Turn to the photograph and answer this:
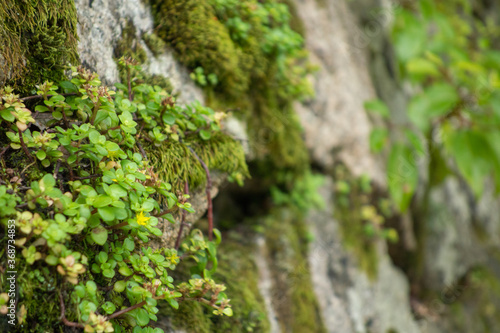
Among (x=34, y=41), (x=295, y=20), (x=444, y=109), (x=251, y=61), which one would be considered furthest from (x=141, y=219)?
(x=444, y=109)

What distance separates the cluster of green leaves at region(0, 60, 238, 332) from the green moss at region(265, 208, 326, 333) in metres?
1.03

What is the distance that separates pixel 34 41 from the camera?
1520 mm

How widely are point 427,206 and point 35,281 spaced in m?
3.86

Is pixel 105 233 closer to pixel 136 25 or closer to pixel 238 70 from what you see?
pixel 136 25

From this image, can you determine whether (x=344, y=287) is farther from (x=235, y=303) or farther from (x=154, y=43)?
(x=154, y=43)

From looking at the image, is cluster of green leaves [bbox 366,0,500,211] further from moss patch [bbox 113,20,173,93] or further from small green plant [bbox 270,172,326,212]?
moss patch [bbox 113,20,173,93]

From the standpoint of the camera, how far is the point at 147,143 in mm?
1662

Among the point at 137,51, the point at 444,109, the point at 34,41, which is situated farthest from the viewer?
the point at 444,109

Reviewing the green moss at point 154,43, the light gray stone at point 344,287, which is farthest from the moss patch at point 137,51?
the light gray stone at point 344,287

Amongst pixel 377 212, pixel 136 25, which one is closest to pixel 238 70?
pixel 136 25

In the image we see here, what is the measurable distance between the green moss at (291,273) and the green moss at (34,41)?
1723 mm

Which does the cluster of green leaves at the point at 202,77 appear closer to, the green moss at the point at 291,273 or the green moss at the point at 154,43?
the green moss at the point at 154,43

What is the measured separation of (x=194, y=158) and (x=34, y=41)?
31.1 inches

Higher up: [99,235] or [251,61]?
[251,61]
